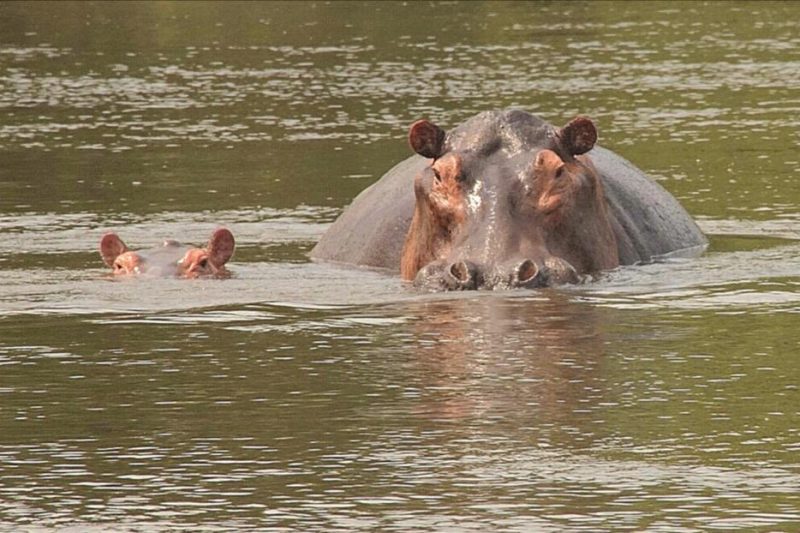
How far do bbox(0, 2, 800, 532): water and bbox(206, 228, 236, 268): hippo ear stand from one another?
0.50ft

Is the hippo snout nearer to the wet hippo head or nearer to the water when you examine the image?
the wet hippo head

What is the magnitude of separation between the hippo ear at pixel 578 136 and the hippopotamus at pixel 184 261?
5.94 feet

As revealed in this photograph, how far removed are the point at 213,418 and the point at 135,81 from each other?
18832mm

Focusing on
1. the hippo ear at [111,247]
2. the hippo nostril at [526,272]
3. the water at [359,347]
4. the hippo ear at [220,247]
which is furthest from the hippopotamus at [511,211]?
the hippo ear at [111,247]

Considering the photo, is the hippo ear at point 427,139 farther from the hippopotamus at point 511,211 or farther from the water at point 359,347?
the water at point 359,347

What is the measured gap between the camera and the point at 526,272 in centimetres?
1238

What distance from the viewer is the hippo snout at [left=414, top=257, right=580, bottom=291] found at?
12.3 meters

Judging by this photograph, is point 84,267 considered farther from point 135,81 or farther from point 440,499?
point 135,81

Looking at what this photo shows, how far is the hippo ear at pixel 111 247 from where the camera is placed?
13883 millimetres

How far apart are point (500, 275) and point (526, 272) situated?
13cm

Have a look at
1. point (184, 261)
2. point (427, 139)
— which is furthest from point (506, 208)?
point (184, 261)

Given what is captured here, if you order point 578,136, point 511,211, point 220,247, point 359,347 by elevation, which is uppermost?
point 578,136

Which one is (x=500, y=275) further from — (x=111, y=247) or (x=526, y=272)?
(x=111, y=247)

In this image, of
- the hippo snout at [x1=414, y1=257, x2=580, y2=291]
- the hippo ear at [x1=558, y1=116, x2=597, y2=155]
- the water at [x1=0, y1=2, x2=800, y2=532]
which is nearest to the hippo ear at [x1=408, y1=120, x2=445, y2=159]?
the hippo ear at [x1=558, y1=116, x2=597, y2=155]
